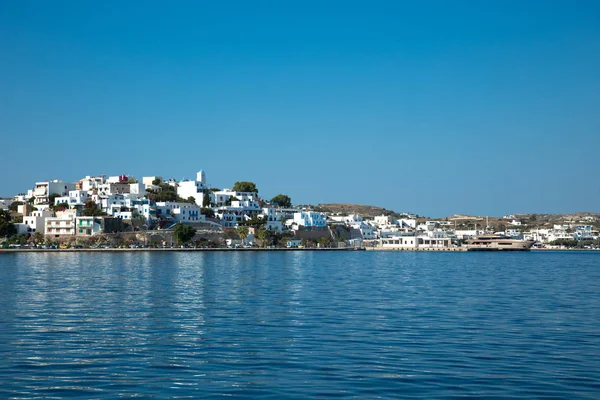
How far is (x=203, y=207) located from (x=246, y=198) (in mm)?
12276

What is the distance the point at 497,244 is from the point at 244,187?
54371 mm

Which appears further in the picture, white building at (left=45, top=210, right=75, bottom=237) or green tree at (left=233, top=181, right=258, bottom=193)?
green tree at (left=233, top=181, right=258, bottom=193)

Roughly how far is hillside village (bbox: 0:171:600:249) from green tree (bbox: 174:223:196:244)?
146mm

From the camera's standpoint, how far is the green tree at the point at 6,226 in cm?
10375

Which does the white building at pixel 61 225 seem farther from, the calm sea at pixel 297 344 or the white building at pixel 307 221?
the calm sea at pixel 297 344

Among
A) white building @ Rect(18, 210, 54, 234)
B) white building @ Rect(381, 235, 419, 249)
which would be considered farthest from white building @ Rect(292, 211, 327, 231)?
white building @ Rect(18, 210, 54, 234)

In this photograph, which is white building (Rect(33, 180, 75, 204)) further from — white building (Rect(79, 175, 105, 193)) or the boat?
the boat

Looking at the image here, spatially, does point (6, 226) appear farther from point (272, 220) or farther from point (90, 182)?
point (272, 220)

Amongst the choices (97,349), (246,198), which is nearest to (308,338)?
(97,349)

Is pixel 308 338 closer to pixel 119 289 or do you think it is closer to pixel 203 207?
pixel 119 289

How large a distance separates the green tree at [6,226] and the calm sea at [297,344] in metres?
72.8

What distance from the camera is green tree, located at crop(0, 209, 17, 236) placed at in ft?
340

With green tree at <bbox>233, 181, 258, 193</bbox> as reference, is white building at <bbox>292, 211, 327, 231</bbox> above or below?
below

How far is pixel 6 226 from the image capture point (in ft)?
342
